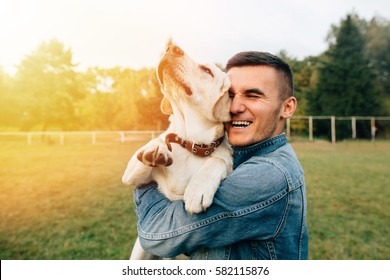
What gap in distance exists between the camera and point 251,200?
35.8 inches

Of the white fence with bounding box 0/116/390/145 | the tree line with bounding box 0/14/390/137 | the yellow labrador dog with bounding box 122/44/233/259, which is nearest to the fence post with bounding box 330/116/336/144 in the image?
the tree line with bounding box 0/14/390/137

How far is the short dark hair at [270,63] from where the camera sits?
1.09m

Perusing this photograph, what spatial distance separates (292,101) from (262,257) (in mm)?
517

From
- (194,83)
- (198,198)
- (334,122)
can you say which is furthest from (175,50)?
(334,122)

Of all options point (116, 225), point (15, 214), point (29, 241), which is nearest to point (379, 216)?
point (116, 225)

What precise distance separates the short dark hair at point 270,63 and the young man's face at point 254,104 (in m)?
0.02

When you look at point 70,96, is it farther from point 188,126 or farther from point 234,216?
point 234,216

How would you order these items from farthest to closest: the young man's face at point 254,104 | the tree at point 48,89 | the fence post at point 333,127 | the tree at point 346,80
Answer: the fence post at point 333,127 < the tree at point 346,80 < the tree at point 48,89 < the young man's face at point 254,104

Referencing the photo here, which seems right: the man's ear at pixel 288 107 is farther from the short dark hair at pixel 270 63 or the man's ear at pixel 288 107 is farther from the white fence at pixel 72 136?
the white fence at pixel 72 136

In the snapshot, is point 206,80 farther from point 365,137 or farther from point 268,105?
point 365,137

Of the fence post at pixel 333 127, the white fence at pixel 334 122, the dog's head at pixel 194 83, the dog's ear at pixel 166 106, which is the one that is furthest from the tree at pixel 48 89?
the fence post at pixel 333 127

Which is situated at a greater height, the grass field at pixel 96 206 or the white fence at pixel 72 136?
the white fence at pixel 72 136

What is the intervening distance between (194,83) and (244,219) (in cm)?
49

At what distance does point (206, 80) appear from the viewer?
117cm
